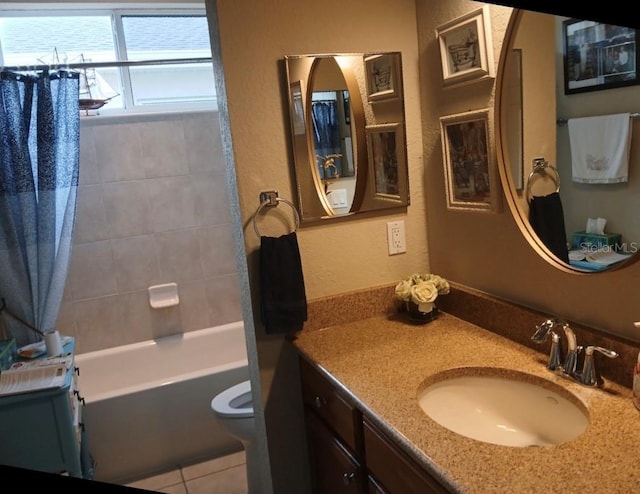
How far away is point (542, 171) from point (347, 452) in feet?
3.08

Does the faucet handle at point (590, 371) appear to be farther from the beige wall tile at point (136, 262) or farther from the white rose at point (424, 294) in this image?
the beige wall tile at point (136, 262)

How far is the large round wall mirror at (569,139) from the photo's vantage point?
1.21 meters

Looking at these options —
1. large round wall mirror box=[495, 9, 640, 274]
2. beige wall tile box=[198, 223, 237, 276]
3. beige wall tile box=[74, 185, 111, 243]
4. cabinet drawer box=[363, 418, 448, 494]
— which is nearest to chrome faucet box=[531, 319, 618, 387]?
large round wall mirror box=[495, 9, 640, 274]

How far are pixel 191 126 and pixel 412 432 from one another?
276 cm

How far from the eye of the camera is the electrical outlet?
1945 mm

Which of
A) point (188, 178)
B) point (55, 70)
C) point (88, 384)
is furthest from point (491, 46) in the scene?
point (88, 384)

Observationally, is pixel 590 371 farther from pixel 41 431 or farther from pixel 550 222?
pixel 41 431

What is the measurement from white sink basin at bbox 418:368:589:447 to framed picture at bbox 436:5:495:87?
2.79 feet

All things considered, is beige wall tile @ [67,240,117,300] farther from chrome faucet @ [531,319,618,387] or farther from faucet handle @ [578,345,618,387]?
faucet handle @ [578,345,618,387]

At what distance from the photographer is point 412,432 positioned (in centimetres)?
115

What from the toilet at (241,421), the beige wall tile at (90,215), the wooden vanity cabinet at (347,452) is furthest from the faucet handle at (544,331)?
the beige wall tile at (90,215)

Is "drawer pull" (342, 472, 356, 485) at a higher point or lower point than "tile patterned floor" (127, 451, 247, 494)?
higher

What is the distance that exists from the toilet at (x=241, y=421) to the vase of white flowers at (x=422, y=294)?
874 mm

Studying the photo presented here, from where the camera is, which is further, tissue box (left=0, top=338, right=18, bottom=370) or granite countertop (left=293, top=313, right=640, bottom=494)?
tissue box (left=0, top=338, right=18, bottom=370)
